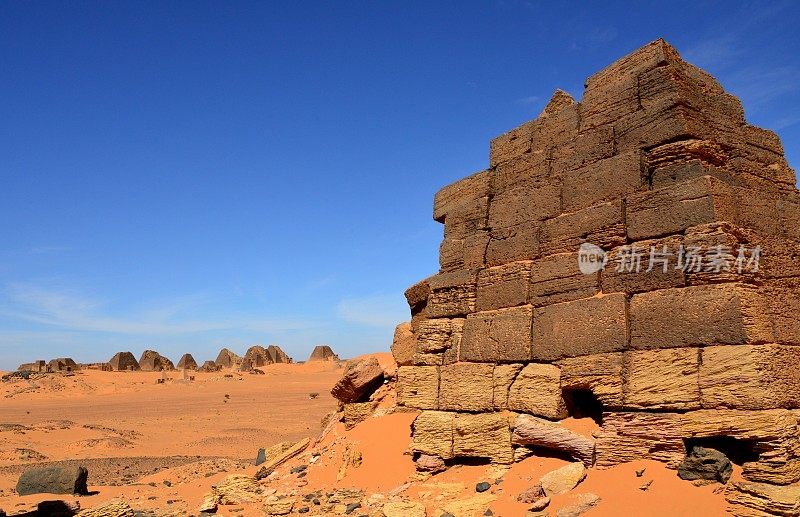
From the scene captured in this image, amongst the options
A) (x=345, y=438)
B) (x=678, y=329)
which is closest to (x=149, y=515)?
(x=345, y=438)

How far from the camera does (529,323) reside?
25.7 feet

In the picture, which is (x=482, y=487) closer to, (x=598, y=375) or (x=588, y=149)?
(x=598, y=375)

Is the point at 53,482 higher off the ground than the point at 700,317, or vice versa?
the point at 700,317

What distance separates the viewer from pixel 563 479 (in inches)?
247

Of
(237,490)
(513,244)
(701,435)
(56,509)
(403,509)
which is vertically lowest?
(56,509)

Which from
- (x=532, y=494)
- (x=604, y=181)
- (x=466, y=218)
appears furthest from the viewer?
(x=466, y=218)

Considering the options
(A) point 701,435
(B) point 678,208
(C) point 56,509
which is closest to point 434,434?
(A) point 701,435

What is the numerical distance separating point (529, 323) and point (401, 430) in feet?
10.6

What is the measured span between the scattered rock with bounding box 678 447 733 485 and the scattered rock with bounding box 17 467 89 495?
1072 cm

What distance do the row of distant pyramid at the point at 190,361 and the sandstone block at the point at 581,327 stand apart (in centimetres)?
4070

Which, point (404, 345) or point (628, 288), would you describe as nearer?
point (628, 288)

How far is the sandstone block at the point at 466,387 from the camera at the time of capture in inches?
316

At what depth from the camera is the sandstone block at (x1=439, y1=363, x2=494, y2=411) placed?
26.3 ft

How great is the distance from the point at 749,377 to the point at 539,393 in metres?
2.45
